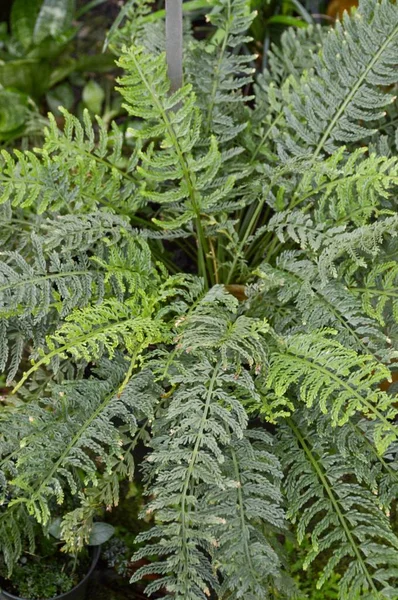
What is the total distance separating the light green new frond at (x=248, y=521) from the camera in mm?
1118

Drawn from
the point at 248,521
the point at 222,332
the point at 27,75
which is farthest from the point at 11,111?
the point at 248,521

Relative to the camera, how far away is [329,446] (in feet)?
4.35

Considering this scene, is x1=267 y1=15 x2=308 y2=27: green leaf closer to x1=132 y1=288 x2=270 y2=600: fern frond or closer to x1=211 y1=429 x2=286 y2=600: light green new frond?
x1=132 y1=288 x2=270 y2=600: fern frond

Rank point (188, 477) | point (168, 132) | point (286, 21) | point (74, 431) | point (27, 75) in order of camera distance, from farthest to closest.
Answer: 1. point (27, 75)
2. point (286, 21)
3. point (168, 132)
4. point (74, 431)
5. point (188, 477)

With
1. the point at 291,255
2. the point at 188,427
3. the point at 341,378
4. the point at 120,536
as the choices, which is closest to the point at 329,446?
the point at 341,378

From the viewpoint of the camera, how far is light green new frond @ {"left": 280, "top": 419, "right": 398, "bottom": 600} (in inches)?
45.2

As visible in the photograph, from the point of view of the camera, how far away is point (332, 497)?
4.01 feet

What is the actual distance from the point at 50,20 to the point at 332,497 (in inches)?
67.1

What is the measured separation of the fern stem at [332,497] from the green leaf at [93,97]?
4.20 ft

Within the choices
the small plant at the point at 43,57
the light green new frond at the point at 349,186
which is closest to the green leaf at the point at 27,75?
the small plant at the point at 43,57

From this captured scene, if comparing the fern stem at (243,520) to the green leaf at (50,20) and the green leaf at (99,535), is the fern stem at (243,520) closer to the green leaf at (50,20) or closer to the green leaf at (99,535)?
the green leaf at (99,535)

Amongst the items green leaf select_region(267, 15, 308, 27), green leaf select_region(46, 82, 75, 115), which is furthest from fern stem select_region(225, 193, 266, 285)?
green leaf select_region(46, 82, 75, 115)

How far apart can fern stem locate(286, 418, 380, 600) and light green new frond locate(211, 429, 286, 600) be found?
0.20ft

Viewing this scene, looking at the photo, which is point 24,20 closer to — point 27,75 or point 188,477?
point 27,75
